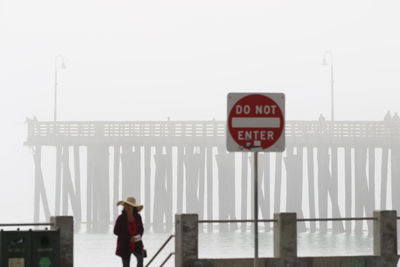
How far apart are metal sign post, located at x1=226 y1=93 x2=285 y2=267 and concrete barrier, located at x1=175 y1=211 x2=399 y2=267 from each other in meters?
5.72

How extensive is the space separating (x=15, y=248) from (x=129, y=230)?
3.47m

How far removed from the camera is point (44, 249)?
11.2 m

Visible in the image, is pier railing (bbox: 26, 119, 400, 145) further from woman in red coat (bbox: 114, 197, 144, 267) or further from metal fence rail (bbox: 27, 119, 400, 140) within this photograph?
woman in red coat (bbox: 114, 197, 144, 267)

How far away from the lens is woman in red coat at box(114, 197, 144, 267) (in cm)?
1448

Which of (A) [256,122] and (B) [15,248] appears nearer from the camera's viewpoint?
(A) [256,122]

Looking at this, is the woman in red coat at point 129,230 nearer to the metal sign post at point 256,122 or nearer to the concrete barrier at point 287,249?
the concrete barrier at point 287,249

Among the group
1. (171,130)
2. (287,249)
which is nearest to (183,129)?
(171,130)

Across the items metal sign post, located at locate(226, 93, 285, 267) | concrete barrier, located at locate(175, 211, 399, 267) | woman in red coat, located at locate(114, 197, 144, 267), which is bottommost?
concrete barrier, located at locate(175, 211, 399, 267)

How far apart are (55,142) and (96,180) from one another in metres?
3.92

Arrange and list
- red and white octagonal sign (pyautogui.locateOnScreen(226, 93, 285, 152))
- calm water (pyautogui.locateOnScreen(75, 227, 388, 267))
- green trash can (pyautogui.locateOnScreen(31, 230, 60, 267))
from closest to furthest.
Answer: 1. red and white octagonal sign (pyautogui.locateOnScreen(226, 93, 285, 152))
2. green trash can (pyautogui.locateOnScreen(31, 230, 60, 267))
3. calm water (pyautogui.locateOnScreen(75, 227, 388, 267))

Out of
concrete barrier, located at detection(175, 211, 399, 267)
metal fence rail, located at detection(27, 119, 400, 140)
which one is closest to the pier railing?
metal fence rail, located at detection(27, 119, 400, 140)

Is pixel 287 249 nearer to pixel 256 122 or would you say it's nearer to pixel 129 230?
pixel 129 230

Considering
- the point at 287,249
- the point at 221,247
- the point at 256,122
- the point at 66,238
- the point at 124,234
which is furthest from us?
the point at 221,247

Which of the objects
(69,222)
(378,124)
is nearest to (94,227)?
(378,124)
